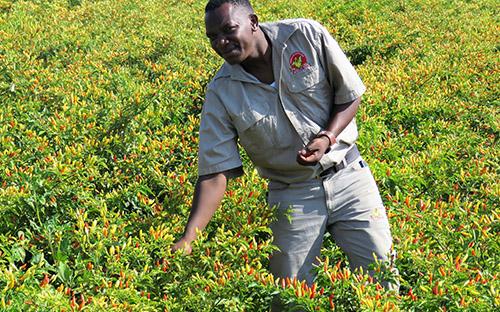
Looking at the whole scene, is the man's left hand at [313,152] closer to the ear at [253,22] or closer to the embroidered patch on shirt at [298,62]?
the embroidered patch on shirt at [298,62]

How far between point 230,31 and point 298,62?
386 millimetres

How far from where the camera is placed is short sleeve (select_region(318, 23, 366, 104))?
123 inches

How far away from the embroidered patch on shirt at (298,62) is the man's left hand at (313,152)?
1.20 ft

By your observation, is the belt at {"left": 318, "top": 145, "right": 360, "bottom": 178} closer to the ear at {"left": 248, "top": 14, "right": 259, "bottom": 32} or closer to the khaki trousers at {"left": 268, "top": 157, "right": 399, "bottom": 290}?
the khaki trousers at {"left": 268, "top": 157, "right": 399, "bottom": 290}

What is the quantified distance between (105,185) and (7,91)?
1.99 metres

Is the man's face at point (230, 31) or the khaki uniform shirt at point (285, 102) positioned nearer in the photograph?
the man's face at point (230, 31)

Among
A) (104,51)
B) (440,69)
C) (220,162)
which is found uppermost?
(220,162)

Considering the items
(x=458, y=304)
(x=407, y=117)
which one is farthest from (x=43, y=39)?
(x=458, y=304)

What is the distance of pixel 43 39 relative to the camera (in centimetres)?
785

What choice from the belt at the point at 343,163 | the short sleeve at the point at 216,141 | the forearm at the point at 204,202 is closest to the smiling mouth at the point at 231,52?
the short sleeve at the point at 216,141

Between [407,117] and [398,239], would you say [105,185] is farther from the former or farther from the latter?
[407,117]

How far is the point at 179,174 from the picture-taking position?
418 centimetres

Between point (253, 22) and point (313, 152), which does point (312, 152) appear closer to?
point (313, 152)

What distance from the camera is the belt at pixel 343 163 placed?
3195 mm
